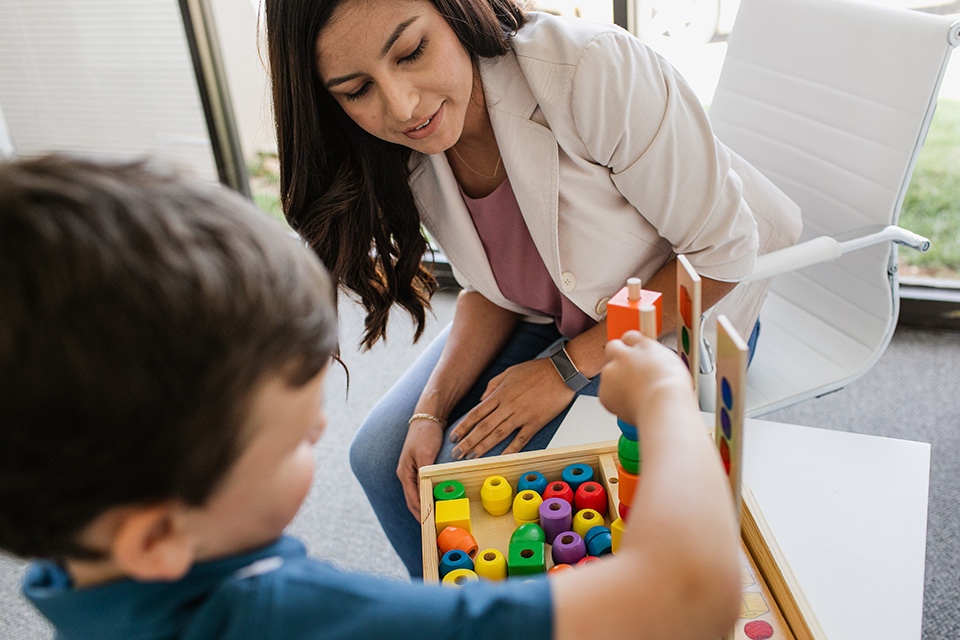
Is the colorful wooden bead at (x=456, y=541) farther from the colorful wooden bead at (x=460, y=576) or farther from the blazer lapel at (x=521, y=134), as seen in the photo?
the blazer lapel at (x=521, y=134)

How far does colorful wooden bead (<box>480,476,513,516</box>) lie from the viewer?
96 centimetres

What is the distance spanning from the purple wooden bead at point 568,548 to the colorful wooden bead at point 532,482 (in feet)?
0.29

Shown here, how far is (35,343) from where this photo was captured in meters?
0.41

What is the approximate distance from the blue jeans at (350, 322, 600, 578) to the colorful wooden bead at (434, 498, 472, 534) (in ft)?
0.86

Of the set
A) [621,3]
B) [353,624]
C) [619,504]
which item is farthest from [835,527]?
[621,3]

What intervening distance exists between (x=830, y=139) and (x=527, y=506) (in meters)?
0.80

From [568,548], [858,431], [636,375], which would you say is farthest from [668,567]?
[858,431]

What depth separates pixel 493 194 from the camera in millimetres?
1228

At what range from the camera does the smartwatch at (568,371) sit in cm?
119

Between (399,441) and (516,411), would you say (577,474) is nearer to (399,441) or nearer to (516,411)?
(516,411)

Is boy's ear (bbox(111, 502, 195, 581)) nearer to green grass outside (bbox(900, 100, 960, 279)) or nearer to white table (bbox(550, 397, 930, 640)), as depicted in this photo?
white table (bbox(550, 397, 930, 640))

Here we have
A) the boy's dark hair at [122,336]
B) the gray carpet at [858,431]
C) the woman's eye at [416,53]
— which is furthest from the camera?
the gray carpet at [858,431]

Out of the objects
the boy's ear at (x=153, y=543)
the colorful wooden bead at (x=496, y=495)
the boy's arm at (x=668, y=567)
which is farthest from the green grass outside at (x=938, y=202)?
the boy's ear at (x=153, y=543)

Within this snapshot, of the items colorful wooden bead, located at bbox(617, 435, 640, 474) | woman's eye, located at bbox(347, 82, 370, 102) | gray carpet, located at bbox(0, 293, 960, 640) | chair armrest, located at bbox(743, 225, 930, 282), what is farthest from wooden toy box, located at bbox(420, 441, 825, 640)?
gray carpet, located at bbox(0, 293, 960, 640)
